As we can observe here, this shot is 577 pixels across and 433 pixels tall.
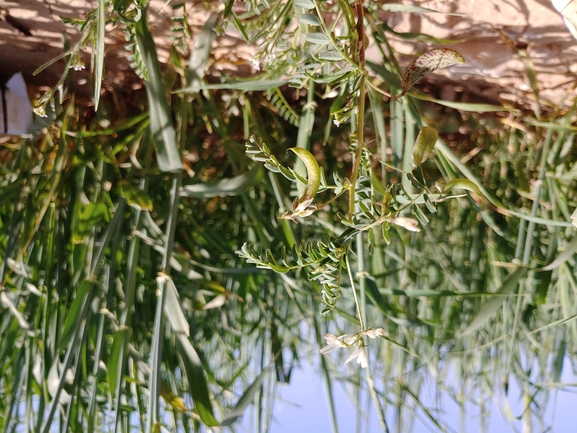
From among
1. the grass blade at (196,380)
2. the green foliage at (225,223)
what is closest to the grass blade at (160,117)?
the green foliage at (225,223)

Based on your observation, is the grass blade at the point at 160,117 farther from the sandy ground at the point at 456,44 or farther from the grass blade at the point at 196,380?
the grass blade at the point at 196,380

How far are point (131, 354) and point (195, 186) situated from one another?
0.73 feet

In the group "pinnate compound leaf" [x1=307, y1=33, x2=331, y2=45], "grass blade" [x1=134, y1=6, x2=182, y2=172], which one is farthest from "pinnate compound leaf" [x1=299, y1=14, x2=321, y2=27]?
"grass blade" [x1=134, y1=6, x2=182, y2=172]

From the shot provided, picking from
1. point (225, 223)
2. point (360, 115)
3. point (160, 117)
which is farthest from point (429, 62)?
point (225, 223)

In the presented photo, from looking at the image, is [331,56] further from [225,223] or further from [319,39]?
[225,223]

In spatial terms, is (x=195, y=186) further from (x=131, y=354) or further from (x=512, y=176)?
(x=512, y=176)

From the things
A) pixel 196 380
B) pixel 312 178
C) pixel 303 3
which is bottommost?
pixel 196 380

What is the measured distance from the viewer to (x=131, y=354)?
1.93 ft

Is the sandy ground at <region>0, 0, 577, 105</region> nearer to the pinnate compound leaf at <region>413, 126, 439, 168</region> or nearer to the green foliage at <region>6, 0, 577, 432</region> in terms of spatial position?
the green foliage at <region>6, 0, 577, 432</region>

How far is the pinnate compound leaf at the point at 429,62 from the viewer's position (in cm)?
30

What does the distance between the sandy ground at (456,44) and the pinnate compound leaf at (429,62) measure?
0.21 metres

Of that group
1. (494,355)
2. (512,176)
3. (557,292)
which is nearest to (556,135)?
(512,176)

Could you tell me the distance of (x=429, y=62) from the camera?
0.30 metres

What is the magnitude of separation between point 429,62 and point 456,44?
29cm
